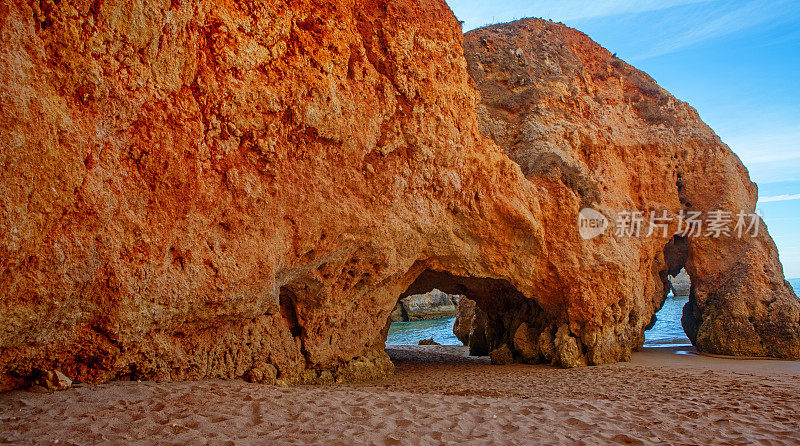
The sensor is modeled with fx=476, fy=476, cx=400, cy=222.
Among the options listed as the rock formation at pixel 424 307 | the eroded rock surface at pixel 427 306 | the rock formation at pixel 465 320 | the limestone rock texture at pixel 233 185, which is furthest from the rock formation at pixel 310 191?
the eroded rock surface at pixel 427 306

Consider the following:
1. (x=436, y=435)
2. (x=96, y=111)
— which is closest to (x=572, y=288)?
(x=436, y=435)

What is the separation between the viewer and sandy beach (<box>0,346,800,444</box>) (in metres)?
3.50

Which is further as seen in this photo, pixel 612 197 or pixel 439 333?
pixel 439 333

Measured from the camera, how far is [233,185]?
507 cm

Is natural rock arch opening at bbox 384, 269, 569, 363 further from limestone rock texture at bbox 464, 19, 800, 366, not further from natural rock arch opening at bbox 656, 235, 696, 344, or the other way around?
natural rock arch opening at bbox 656, 235, 696, 344

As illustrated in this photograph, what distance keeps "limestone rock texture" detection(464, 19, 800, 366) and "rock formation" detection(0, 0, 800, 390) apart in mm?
60

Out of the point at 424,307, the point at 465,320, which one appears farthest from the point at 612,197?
the point at 424,307

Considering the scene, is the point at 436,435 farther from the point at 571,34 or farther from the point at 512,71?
the point at 571,34

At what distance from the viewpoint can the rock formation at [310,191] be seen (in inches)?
153

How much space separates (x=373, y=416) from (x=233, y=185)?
2.75 metres

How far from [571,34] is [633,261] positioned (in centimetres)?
563

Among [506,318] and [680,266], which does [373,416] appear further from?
[680,266]

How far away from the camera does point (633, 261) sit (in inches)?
381

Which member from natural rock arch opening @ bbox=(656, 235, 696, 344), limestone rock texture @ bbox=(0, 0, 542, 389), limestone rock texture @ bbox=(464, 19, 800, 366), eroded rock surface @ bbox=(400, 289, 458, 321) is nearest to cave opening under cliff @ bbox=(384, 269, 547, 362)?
limestone rock texture @ bbox=(464, 19, 800, 366)
